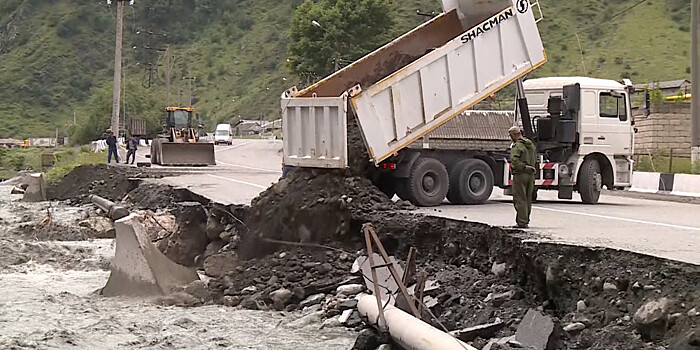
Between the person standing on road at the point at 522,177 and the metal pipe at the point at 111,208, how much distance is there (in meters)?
11.3

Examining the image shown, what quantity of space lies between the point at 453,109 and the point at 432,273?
517 centimetres

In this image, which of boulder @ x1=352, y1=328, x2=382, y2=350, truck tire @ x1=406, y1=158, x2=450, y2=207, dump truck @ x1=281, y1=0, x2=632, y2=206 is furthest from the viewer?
truck tire @ x1=406, y1=158, x2=450, y2=207

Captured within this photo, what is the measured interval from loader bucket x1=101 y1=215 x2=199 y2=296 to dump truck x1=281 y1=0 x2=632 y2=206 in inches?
123

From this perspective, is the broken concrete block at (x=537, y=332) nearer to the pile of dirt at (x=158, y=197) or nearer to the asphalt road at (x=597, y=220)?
the asphalt road at (x=597, y=220)

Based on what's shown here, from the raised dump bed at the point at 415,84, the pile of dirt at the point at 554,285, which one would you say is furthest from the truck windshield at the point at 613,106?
the pile of dirt at the point at 554,285

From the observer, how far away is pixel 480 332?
8.60 m

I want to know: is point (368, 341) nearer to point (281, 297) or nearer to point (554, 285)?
point (554, 285)

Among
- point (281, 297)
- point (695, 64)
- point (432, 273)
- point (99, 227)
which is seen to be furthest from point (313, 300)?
point (695, 64)

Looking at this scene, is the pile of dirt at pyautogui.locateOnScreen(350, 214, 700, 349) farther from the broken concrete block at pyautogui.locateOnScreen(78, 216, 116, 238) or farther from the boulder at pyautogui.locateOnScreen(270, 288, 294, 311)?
the broken concrete block at pyautogui.locateOnScreen(78, 216, 116, 238)

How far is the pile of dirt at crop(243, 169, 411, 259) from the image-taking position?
13047 millimetres

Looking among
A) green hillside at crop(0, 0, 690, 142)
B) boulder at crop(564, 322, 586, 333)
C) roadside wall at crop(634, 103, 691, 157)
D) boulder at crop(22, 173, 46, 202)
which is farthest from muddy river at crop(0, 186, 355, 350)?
green hillside at crop(0, 0, 690, 142)

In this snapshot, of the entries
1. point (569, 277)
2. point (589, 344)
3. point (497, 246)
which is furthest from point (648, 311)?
point (497, 246)

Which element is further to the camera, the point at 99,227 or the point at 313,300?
the point at 99,227

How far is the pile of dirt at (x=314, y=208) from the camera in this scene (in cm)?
1305
